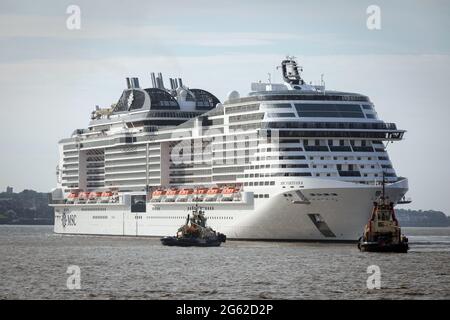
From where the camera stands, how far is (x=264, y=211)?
429 ft

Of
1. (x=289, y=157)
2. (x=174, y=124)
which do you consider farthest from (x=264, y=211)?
(x=174, y=124)

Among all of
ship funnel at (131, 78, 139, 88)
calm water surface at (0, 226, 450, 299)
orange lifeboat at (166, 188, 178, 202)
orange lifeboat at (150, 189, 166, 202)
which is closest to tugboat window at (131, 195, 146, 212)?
orange lifeboat at (150, 189, 166, 202)

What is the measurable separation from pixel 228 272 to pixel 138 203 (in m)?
67.6

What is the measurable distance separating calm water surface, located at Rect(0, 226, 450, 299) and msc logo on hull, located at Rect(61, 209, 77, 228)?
47529mm

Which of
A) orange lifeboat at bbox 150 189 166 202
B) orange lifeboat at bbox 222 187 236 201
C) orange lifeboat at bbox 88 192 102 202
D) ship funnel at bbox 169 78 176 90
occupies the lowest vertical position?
orange lifeboat at bbox 222 187 236 201

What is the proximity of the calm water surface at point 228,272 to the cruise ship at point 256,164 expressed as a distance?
376 centimetres

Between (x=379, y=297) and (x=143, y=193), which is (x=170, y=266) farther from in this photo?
(x=143, y=193)

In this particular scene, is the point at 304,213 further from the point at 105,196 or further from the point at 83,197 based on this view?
the point at 83,197

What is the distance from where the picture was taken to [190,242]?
436 ft

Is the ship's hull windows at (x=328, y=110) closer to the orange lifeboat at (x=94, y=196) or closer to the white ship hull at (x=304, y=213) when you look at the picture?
the white ship hull at (x=304, y=213)

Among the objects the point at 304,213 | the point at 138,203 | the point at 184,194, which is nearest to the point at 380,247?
the point at 304,213

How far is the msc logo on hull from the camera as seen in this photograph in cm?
17915

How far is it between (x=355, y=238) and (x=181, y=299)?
176 feet

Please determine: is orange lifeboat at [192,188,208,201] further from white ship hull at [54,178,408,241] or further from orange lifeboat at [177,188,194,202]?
orange lifeboat at [177,188,194,202]
